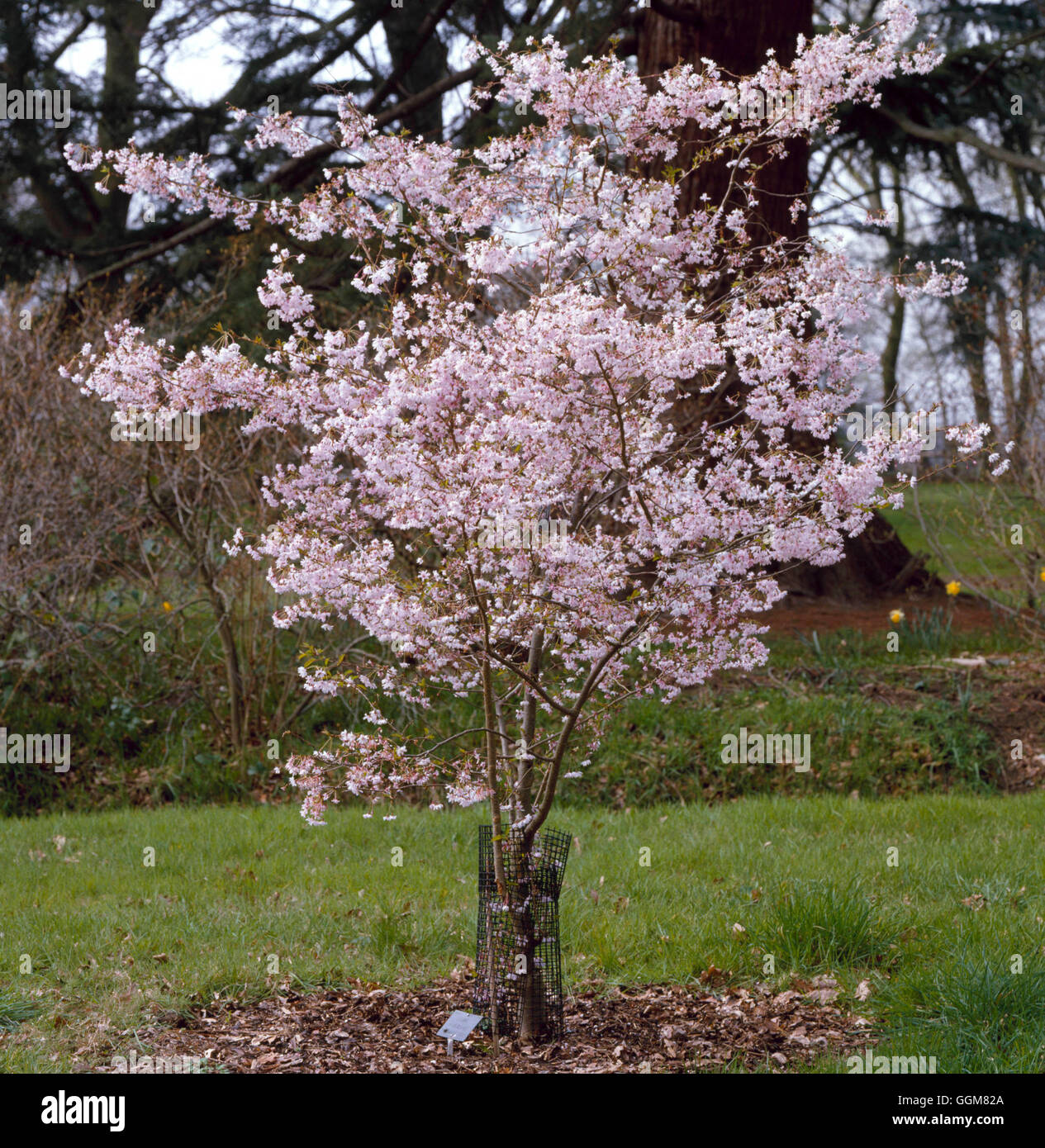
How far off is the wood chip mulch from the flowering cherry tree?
0.29 m

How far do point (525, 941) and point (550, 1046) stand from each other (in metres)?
0.35

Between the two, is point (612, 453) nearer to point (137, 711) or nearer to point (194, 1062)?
point (194, 1062)

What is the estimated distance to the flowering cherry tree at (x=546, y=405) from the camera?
3.21 metres

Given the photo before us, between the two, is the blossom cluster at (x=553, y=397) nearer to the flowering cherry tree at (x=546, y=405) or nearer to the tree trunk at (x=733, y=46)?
the flowering cherry tree at (x=546, y=405)

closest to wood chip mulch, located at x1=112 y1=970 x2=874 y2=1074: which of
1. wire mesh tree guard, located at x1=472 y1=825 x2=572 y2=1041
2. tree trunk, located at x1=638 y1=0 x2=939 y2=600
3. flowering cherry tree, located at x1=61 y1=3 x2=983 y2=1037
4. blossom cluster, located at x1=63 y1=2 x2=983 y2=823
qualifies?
wire mesh tree guard, located at x1=472 y1=825 x2=572 y2=1041

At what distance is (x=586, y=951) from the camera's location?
453 centimetres

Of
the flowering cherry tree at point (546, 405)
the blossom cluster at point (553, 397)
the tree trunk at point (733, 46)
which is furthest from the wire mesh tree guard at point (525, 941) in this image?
the tree trunk at point (733, 46)

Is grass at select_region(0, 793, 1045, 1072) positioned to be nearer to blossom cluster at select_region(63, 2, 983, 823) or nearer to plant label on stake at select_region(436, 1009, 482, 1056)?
plant label on stake at select_region(436, 1009, 482, 1056)

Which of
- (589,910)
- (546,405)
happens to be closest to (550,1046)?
(589,910)

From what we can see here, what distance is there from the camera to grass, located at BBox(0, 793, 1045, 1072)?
3744mm

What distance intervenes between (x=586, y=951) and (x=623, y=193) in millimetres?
2954

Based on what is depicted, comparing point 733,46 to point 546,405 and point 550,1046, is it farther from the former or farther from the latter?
point 550,1046

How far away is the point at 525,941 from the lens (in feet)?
12.3
